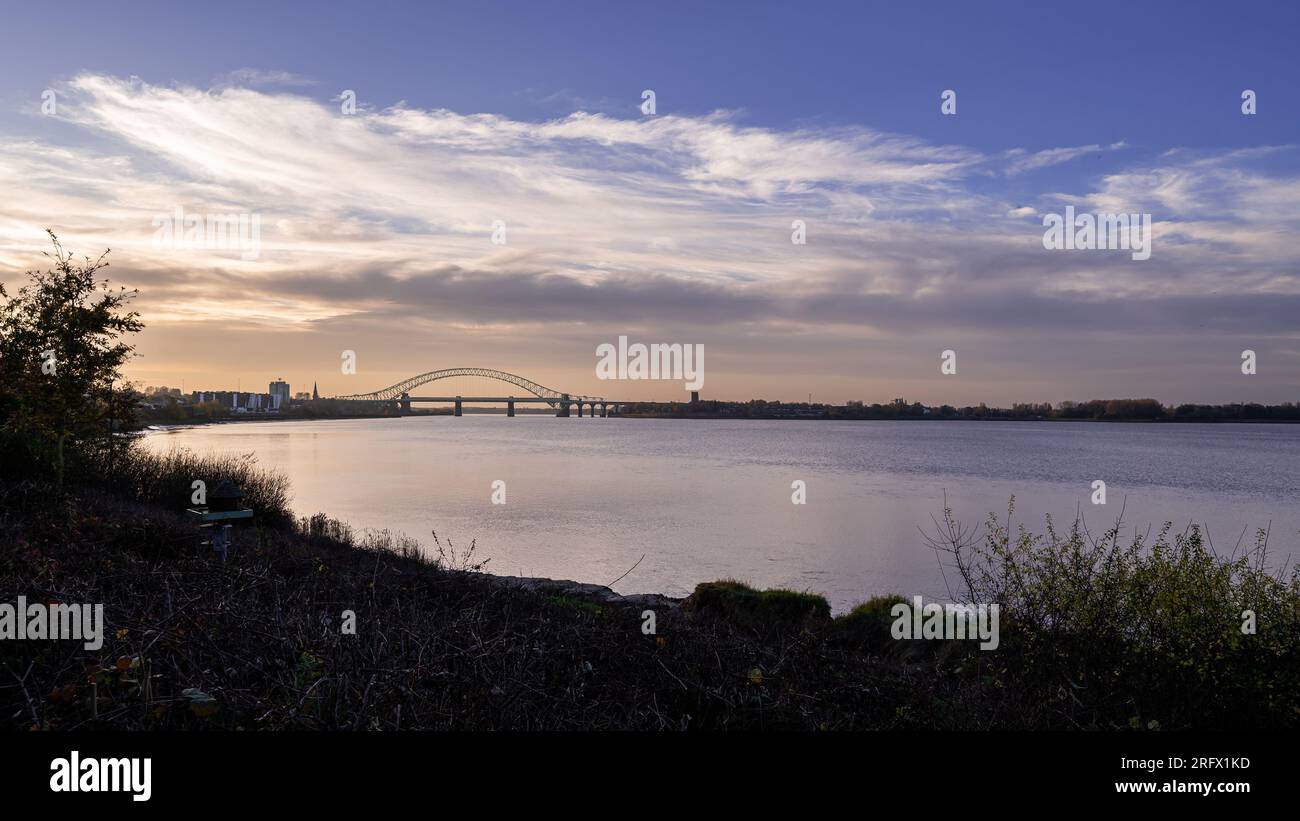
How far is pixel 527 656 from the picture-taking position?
25.6 feet

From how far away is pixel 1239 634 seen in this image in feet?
31.9

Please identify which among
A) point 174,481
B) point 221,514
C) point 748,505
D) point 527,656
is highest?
point 221,514

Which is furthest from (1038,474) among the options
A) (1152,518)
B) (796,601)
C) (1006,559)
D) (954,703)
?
(954,703)

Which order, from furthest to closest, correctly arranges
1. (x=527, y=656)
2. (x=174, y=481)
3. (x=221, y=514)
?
(x=174, y=481), (x=221, y=514), (x=527, y=656)

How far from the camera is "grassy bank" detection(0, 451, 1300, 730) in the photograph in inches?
241

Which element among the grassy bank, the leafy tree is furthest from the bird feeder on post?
the leafy tree

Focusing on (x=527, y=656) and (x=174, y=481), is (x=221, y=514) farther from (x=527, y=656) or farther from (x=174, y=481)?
(x=174, y=481)

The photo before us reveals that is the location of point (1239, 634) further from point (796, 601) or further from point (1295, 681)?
point (796, 601)

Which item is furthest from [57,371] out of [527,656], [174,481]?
[527,656]

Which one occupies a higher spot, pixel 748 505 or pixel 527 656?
pixel 527 656

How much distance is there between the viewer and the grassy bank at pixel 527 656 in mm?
6117
